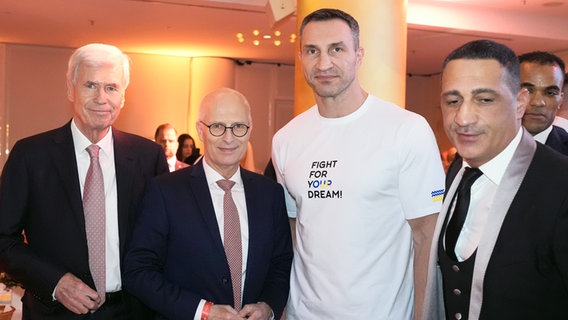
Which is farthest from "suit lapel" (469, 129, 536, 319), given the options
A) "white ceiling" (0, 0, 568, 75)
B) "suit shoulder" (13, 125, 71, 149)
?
"white ceiling" (0, 0, 568, 75)

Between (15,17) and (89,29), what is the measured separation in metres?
1.18

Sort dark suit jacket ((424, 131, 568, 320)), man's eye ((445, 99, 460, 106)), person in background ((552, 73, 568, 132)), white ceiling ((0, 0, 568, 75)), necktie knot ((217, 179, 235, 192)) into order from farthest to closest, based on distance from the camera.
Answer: white ceiling ((0, 0, 568, 75)), person in background ((552, 73, 568, 132)), necktie knot ((217, 179, 235, 192)), man's eye ((445, 99, 460, 106)), dark suit jacket ((424, 131, 568, 320))

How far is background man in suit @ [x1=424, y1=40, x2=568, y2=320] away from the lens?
168cm

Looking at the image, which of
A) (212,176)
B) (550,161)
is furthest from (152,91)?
(550,161)

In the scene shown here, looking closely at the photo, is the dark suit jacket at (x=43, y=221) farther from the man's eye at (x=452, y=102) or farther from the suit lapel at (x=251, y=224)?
the man's eye at (x=452, y=102)

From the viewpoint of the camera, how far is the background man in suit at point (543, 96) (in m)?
3.19

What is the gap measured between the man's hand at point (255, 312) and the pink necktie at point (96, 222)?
64cm

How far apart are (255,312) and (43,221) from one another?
37.8 inches

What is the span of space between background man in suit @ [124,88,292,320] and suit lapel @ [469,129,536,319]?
0.87m

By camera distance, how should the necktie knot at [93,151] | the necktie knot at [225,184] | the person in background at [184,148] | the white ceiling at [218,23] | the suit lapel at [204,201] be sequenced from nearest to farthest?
the suit lapel at [204,201]
the necktie knot at [225,184]
the necktie knot at [93,151]
the white ceiling at [218,23]
the person in background at [184,148]

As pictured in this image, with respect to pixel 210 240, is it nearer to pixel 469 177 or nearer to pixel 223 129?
pixel 223 129

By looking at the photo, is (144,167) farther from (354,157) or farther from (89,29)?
(89,29)

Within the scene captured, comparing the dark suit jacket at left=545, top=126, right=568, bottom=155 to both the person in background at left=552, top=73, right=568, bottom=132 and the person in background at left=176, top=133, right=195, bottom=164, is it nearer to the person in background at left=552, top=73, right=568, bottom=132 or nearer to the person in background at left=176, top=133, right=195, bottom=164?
the person in background at left=552, top=73, right=568, bottom=132

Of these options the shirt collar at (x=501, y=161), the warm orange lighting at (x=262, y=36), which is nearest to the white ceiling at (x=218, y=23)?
the warm orange lighting at (x=262, y=36)
